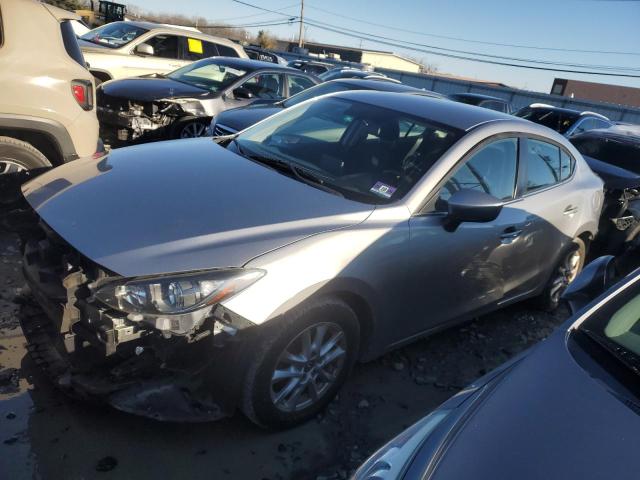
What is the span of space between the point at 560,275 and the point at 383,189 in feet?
7.89

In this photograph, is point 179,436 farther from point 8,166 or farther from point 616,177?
point 616,177

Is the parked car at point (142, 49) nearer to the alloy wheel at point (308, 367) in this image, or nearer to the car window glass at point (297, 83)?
the car window glass at point (297, 83)

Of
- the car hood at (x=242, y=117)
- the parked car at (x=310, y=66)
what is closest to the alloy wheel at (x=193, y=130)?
the car hood at (x=242, y=117)

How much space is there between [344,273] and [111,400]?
1193mm

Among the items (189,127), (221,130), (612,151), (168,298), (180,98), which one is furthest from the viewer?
(189,127)

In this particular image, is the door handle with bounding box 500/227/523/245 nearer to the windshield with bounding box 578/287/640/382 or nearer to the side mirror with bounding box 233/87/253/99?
the windshield with bounding box 578/287/640/382

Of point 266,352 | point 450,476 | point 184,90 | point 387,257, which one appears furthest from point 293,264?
point 184,90

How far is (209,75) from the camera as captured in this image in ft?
26.9

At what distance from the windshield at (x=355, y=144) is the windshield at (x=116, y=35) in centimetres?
719

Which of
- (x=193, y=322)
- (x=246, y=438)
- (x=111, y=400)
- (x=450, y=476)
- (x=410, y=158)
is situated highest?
(x=410, y=158)

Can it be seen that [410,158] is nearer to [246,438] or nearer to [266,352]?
[266,352]

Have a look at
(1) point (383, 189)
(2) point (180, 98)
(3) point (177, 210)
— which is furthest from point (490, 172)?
(2) point (180, 98)

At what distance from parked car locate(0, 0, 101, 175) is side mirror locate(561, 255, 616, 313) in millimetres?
3883

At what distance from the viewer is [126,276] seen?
84.5 inches
